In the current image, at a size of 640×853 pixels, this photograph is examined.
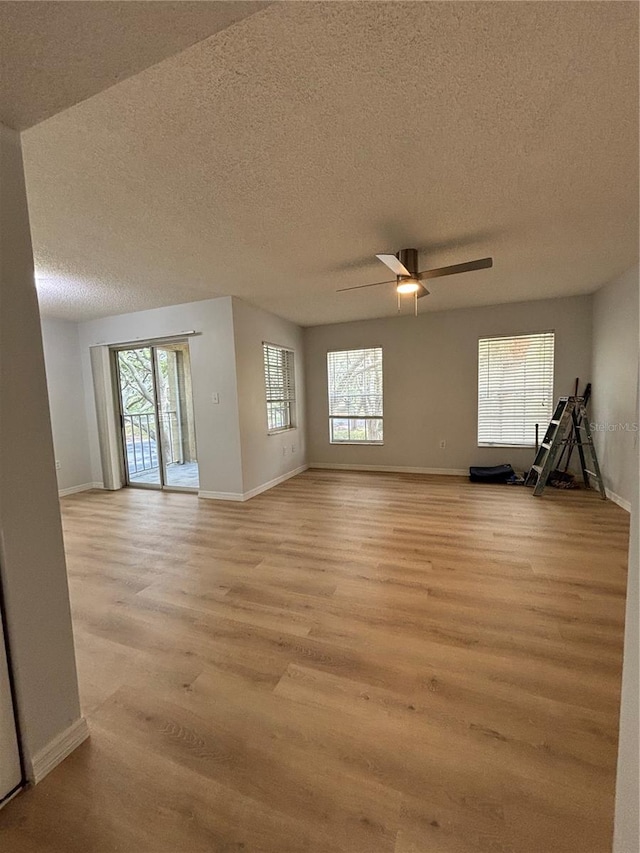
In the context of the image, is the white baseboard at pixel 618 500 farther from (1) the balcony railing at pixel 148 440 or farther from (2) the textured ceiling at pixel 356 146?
(1) the balcony railing at pixel 148 440

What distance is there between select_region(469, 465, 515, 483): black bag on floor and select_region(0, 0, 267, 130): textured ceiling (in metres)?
4.92

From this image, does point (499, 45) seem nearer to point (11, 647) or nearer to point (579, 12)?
point (579, 12)

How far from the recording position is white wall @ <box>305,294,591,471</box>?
4.55 meters

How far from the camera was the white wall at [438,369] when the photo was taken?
14.9 feet

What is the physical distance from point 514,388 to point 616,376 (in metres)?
1.26

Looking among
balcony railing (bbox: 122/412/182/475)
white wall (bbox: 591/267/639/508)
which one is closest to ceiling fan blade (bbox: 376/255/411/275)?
white wall (bbox: 591/267/639/508)

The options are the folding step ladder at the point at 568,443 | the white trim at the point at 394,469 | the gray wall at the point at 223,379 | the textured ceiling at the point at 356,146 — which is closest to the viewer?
the textured ceiling at the point at 356,146

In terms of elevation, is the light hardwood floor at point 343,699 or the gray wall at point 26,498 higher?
the gray wall at point 26,498

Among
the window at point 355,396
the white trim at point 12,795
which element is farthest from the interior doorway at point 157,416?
the white trim at point 12,795

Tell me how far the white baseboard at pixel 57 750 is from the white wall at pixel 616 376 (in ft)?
14.6

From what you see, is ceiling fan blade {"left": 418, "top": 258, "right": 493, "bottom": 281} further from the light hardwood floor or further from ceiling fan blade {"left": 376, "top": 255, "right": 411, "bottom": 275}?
the light hardwood floor

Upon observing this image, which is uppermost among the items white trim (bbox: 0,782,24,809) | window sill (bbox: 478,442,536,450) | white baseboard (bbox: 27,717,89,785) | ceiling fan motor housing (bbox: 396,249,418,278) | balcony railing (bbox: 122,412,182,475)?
ceiling fan motor housing (bbox: 396,249,418,278)

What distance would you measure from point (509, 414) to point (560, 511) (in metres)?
1.79

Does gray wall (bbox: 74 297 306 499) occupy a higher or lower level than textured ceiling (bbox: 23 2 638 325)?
lower
